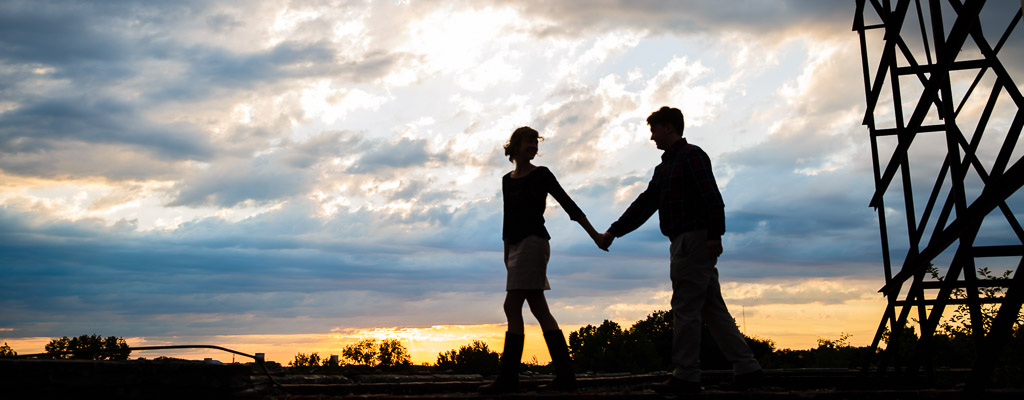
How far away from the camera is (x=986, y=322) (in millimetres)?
7949

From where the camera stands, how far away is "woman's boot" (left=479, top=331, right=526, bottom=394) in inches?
228

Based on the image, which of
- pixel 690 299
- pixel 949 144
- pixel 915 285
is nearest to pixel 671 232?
pixel 690 299


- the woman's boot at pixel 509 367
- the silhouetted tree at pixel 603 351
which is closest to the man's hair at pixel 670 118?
the woman's boot at pixel 509 367

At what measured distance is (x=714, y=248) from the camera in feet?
17.3

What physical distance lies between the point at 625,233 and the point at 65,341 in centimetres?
2230

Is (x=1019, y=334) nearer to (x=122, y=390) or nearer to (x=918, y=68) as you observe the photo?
(x=918, y=68)

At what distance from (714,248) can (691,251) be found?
156 mm

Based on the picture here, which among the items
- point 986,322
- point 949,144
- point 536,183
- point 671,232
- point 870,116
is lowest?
point 986,322

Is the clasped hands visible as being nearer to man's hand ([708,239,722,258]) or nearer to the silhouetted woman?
the silhouetted woman

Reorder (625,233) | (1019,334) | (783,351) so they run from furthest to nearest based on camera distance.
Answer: (783,351) < (1019,334) < (625,233)

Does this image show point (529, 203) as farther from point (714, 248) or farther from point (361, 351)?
point (361, 351)

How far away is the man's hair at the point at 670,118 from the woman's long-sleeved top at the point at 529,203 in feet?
2.99

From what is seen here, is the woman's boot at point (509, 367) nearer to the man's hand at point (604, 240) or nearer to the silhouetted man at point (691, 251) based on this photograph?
the man's hand at point (604, 240)

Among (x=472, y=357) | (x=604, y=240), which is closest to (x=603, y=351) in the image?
(x=472, y=357)
